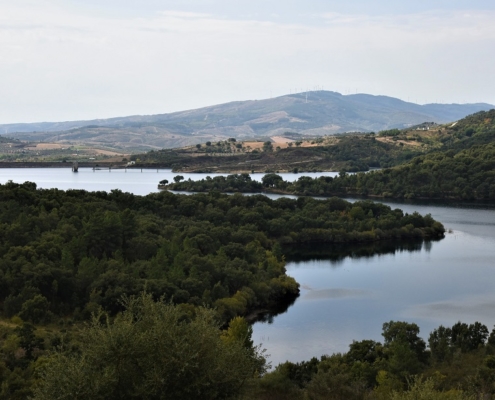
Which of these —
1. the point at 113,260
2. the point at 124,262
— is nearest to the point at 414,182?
the point at 124,262

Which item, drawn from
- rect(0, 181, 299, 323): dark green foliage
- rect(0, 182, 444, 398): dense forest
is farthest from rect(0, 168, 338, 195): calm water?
rect(0, 181, 299, 323): dark green foliage

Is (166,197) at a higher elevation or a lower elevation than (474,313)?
higher

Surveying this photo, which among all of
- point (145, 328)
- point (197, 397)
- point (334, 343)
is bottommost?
point (334, 343)

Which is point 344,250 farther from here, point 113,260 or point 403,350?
point 403,350

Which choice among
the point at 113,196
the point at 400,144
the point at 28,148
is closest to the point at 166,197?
the point at 113,196

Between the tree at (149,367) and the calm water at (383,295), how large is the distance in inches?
462

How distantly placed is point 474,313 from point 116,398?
2272 cm

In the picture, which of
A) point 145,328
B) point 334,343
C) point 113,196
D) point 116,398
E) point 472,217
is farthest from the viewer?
point 472,217

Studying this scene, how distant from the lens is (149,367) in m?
13.3

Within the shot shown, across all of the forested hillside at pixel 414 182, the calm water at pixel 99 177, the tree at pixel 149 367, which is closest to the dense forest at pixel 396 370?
the tree at pixel 149 367

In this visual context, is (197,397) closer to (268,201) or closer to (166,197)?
(166,197)

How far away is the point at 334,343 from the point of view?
2772 cm

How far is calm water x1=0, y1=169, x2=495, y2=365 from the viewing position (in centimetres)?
2870

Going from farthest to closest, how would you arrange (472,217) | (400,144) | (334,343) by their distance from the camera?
(400,144) < (472,217) < (334,343)
